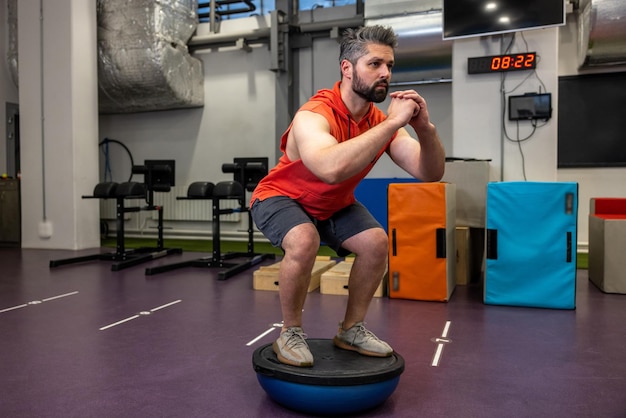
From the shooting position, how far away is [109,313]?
3150mm

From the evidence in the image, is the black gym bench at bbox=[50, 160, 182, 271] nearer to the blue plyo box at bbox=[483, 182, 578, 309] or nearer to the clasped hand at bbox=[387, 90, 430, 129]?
the blue plyo box at bbox=[483, 182, 578, 309]

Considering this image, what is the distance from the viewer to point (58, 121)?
6352 mm

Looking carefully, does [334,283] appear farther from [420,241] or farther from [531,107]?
[531,107]

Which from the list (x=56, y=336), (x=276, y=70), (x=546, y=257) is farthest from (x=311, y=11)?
(x=56, y=336)

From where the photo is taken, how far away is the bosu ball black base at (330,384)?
164cm

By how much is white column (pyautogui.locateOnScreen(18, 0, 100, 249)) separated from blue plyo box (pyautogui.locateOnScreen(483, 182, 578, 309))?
17.1 ft

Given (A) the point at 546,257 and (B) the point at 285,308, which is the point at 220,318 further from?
(A) the point at 546,257

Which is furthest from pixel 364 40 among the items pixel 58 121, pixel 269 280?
pixel 58 121

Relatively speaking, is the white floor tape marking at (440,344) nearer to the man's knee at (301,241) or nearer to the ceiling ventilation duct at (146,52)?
the man's knee at (301,241)

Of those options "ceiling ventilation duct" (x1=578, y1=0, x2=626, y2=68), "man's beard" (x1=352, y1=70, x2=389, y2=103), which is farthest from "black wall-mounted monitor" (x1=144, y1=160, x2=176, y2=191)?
"ceiling ventilation duct" (x1=578, y1=0, x2=626, y2=68)

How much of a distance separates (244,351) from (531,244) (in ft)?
6.61

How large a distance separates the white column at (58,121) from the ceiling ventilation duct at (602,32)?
5.83 m

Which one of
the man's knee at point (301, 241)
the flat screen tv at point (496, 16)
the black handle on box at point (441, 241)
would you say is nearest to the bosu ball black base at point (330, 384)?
the man's knee at point (301, 241)

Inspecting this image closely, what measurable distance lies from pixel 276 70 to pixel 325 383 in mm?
5711
